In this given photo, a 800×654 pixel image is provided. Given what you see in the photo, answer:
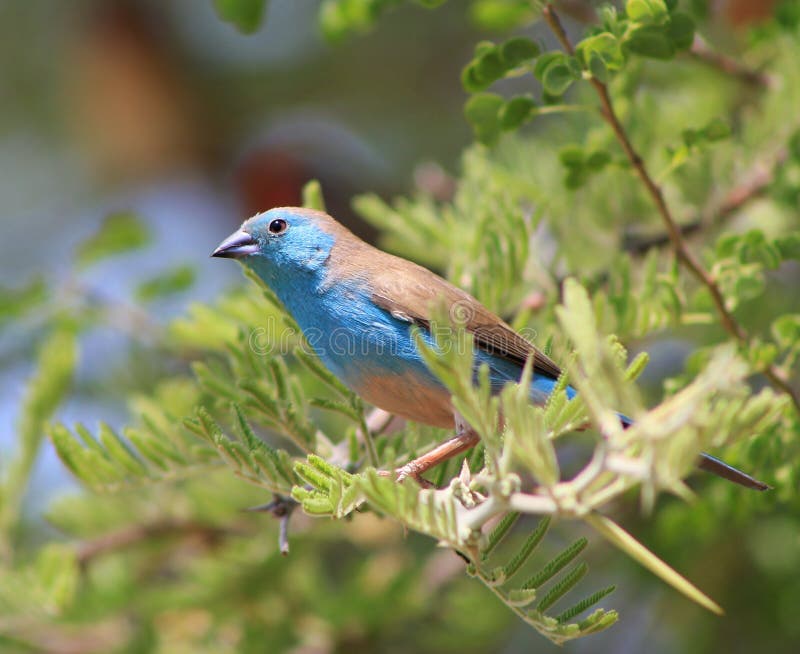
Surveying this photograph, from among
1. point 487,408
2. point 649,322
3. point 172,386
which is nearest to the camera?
point 487,408

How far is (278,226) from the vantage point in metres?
3.09

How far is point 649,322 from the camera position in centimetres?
277

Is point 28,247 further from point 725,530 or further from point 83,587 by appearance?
point 725,530

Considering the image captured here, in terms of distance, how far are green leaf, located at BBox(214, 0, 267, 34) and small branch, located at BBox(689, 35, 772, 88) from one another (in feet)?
4.48

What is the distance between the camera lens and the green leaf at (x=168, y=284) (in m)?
3.84

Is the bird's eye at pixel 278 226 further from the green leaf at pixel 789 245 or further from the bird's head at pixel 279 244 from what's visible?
the green leaf at pixel 789 245

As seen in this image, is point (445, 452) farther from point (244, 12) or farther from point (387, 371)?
point (244, 12)

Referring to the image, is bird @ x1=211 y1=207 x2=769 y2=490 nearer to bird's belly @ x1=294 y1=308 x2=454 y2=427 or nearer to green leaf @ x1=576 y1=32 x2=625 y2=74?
bird's belly @ x1=294 y1=308 x2=454 y2=427

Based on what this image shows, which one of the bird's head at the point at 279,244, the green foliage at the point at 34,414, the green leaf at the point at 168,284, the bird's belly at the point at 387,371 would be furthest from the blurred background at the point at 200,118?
the bird's belly at the point at 387,371

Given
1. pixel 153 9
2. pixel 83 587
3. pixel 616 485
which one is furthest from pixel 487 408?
pixel 153 9

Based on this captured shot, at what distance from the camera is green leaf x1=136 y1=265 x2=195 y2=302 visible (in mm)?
3844

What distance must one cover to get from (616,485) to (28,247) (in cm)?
637

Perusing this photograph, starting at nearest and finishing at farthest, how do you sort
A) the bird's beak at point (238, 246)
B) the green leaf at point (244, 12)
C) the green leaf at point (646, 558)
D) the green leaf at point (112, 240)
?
the green leaf at point (646, 558) < the green leaf at point (244, 12) < the bird's beak at point (238, 246) < the green leaf at point (112, 240)

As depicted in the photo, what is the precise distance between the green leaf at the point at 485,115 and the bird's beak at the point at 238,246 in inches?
33.7
